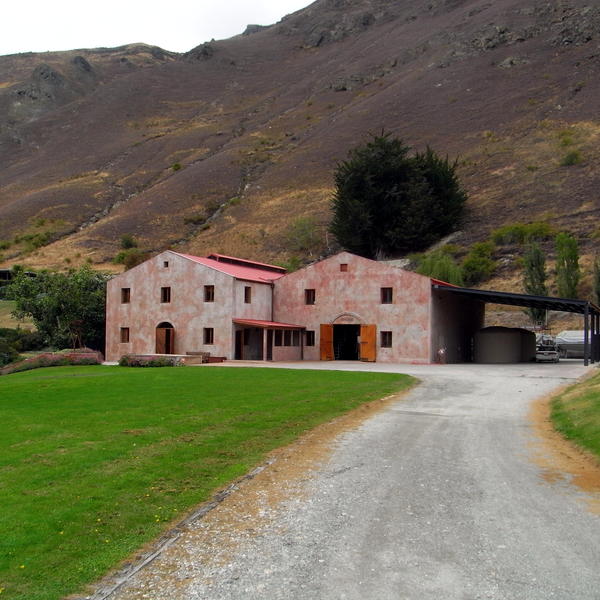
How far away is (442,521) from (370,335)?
35449mm

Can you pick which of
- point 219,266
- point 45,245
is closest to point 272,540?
point 219,266

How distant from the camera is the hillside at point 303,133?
83938 mm

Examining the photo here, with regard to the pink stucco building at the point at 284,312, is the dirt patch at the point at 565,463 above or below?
below

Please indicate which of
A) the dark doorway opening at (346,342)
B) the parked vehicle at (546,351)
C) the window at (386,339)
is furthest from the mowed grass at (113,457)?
→ the parked vehicle at (546,351)

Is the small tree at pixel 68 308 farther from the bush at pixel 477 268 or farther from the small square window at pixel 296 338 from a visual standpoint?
the bush at pixel 477 268

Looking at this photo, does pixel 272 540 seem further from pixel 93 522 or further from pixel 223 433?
pixel 223 433

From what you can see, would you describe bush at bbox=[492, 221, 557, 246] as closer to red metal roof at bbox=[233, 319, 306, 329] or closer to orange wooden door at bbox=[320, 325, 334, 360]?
orange wooden door at bbox=[320, 325, 334, 360]

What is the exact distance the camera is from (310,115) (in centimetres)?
13038

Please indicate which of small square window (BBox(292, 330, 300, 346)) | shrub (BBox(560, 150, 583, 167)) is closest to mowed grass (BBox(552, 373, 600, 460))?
small square window (BBox(292, 330, 300, 346))

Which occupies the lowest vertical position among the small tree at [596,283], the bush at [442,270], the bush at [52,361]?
the bush at [52,361]

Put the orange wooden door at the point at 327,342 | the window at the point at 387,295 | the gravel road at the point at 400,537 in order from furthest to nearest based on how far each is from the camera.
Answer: the orange wooden door at the point at 327,342 → the window at the point at 387,295 → the gravel road at the point at 400,537

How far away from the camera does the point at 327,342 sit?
149ft

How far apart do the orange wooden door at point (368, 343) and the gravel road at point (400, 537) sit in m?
30.5

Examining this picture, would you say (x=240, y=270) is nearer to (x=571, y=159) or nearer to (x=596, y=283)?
(x=596, y=283)
